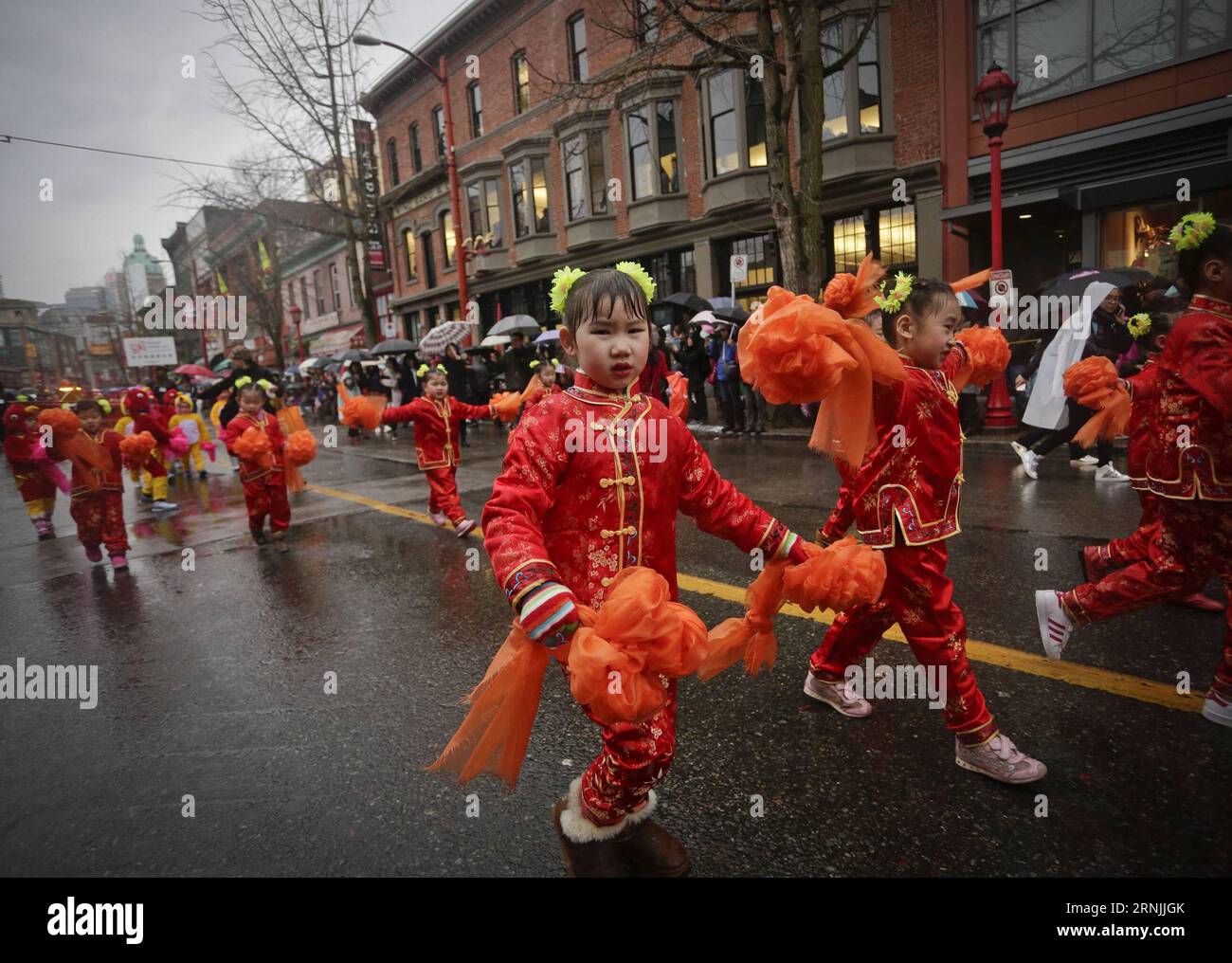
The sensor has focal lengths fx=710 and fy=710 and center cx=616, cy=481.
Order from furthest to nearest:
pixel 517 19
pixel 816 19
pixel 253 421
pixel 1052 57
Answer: pixel 517 19 → pixel 1052 57 → pixel 816 19 → pixel 253 421

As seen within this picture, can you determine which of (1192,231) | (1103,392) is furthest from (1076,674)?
(1192,231)

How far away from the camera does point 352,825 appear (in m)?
2.50

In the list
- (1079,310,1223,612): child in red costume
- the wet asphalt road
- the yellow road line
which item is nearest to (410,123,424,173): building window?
the wet asphalt road

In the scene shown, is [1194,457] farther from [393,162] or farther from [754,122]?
[393,162]

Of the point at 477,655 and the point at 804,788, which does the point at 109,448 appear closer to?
the point at 477,655

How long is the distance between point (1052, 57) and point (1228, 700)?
15.0 meters

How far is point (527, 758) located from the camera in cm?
288

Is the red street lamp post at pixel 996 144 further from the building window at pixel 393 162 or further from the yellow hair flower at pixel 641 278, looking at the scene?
the building window at pixel 393 162

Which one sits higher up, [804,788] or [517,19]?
[517,19]

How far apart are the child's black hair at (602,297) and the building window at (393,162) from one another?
1428 inches

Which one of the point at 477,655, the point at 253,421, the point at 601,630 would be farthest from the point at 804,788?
the point at 253,421

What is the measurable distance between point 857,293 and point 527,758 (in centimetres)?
217

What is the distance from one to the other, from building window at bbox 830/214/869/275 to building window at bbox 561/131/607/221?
831 cm

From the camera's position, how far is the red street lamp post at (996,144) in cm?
1027
